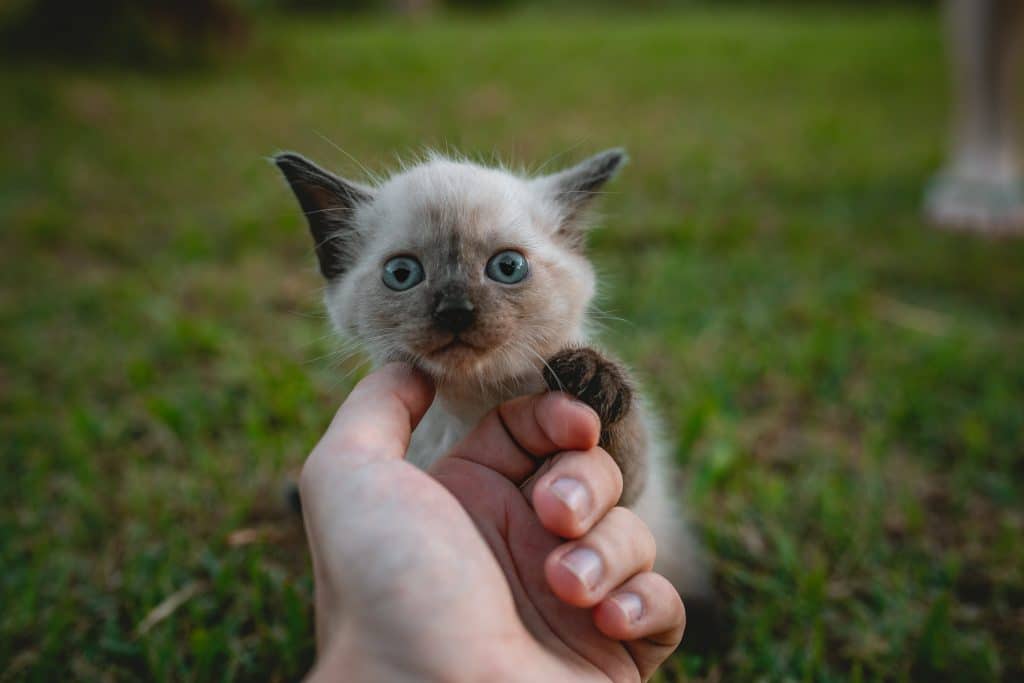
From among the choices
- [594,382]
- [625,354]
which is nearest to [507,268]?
[594,382]

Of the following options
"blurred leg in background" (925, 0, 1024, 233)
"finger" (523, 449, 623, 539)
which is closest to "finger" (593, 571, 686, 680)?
"finger" (523, 449, 623, 539)

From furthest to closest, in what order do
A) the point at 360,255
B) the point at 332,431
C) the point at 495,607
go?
the point at 360,255 → the point at 332,431 → the point at 495,607

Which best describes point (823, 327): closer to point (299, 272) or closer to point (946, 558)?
point (946, 558)

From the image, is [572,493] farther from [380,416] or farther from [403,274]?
[403,274]

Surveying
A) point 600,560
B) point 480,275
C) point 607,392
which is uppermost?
point 480,275

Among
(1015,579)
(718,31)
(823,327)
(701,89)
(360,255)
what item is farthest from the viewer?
(718,31)

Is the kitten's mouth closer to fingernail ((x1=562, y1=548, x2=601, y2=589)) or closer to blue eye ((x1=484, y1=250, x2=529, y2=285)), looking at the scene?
blue eye ((x1=484, y1=250, x2=529, y2=285))

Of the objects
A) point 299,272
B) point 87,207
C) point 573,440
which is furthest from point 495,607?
point 87,207
